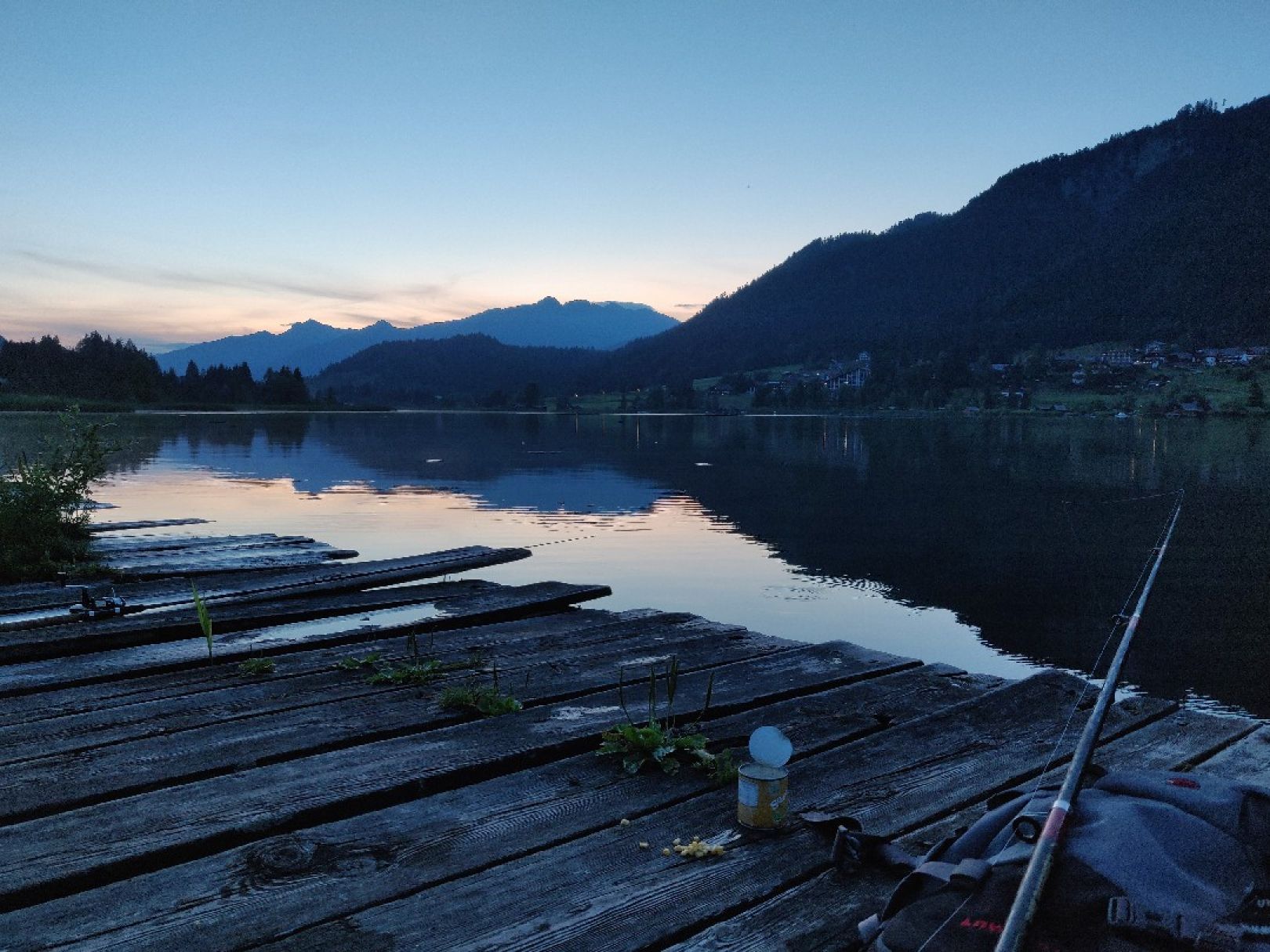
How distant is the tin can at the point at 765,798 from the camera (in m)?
3.74

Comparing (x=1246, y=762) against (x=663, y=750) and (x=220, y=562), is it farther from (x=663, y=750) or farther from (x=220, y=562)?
(x=220, y=562)

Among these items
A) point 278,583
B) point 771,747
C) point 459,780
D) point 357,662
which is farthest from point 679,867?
point 278,583

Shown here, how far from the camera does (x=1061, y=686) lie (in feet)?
19.3

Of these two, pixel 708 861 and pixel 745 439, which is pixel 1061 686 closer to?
pixel 708 861

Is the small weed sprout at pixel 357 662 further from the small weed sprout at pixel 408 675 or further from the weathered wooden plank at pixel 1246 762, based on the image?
the weathered wooden plank at pixel 1246 762

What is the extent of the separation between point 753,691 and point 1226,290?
224582 millimetres

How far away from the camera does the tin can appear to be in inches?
147

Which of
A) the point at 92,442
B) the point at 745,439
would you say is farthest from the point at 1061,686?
the point at 745,439

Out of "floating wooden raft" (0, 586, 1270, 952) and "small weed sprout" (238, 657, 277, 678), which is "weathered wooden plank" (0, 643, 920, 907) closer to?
"floating wooden raft" (0, 586, 1270, 952)

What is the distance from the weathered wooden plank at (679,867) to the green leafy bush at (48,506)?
9.47 m

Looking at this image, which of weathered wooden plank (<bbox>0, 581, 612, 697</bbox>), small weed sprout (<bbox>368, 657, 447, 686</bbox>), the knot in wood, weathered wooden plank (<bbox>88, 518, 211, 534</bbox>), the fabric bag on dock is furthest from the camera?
weathered wooden plank (<bbox>88, 518, 211, 534</bbox>)

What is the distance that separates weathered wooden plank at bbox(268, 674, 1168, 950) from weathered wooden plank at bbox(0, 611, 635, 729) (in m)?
3.26

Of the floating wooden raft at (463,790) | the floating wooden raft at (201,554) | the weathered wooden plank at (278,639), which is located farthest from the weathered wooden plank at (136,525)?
the floating wooden raft at (463,790)

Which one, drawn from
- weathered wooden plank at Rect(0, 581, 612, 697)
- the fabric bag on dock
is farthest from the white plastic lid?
weathered wooden plank at Rect(0, 581, 612, 697)
